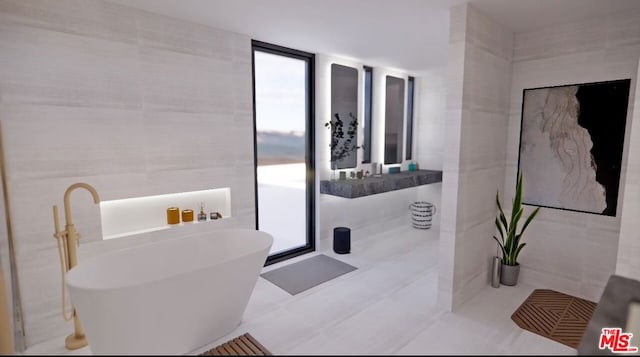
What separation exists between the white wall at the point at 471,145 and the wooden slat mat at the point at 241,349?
5.58ft

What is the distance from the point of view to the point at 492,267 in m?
3.42

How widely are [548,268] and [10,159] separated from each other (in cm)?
463

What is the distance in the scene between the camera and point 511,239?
11.0 feet

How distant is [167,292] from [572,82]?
374 cm

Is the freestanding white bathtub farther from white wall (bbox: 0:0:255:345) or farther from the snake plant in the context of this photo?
the snake plant

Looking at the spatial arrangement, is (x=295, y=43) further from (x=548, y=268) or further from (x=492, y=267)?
(x=548, y=268)

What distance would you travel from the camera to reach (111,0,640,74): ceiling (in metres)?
2.63

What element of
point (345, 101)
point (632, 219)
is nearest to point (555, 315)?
point (632, 219)

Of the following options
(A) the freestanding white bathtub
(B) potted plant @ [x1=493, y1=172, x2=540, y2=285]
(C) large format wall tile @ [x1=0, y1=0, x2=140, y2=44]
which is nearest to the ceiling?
(C) large format wall tile @ [x1=0, y1=0, x2=140, y2=44]

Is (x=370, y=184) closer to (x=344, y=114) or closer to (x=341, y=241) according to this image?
(x=341, y=241)

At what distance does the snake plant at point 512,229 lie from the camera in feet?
10.7

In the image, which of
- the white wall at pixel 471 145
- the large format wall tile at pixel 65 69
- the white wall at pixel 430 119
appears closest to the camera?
the large format wall tile at pixel 65 69

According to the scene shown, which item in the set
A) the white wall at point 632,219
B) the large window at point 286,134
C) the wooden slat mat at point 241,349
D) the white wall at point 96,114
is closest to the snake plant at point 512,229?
the white wall at point 632,219

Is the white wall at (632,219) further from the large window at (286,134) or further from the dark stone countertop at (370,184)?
the large window at (286,134)
